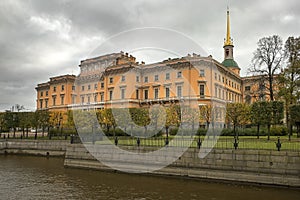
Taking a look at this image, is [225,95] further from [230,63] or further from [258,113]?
[258,113]

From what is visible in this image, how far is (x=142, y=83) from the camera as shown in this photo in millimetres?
56656

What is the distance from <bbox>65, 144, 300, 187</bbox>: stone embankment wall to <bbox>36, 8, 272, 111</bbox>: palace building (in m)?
25.1

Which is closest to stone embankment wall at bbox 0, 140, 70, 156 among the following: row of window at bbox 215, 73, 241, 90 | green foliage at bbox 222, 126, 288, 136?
green foliage at bbox 222, 126, 288, 136

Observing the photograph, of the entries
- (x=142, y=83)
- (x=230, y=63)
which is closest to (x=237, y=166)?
(x=142, y=83)

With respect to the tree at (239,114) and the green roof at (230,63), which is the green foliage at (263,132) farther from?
the green roof at (230,63)

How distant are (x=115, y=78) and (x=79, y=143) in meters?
35.5

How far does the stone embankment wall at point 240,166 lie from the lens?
1519cm

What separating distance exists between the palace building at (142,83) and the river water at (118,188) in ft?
88.1

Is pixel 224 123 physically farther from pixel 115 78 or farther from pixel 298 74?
pixel 115 78

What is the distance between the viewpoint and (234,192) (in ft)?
48.3

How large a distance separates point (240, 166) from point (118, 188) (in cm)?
686

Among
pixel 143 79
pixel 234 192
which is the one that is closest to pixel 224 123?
pixel 234 192

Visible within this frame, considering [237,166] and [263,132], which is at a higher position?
[263,132]

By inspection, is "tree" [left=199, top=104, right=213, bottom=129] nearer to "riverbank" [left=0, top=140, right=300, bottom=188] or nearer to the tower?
"riverbank" [left=0, top=140, right=300, bottom=188]
